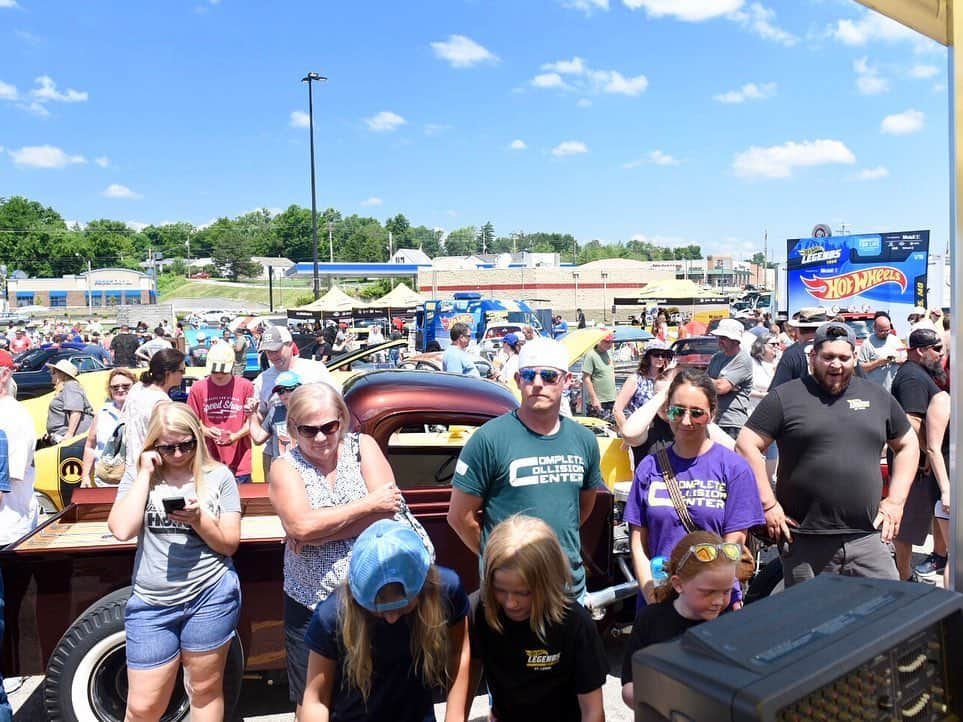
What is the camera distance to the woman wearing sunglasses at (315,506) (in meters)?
2.79

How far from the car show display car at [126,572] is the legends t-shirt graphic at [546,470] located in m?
1.04

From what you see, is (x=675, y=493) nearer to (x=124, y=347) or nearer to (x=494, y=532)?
(x=494, y=532)

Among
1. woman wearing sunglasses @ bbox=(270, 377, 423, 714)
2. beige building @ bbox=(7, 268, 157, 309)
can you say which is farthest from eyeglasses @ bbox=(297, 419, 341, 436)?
beige building @ bbox=(7, 268, 157, 309)

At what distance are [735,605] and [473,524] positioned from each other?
107cm

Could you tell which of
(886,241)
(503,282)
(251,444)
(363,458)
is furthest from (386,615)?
(503,282)

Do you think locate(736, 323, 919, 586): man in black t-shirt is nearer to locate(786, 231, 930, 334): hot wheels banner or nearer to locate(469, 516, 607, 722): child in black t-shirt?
locate(469, 516, 607, 722): child in black t-shirt

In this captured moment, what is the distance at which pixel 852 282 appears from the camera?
19.4 m

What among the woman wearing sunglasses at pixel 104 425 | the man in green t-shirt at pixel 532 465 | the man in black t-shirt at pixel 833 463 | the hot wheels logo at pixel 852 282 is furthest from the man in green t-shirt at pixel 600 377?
the hot wheels logo at pixel 852 282

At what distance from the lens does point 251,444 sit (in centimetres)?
546

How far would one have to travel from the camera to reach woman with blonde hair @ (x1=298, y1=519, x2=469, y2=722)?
2.24m

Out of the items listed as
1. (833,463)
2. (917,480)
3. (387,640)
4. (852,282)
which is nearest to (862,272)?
(852,282)

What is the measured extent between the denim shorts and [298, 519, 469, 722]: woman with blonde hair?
32.2 inches

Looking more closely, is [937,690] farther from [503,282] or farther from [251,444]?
[503,282]

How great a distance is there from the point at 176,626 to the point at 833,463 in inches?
112
